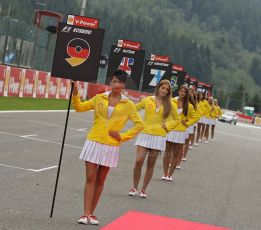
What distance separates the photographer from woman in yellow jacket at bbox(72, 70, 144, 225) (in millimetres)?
8695

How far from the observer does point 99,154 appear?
872 centimetres

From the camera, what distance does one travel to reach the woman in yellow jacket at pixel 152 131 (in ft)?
38.7

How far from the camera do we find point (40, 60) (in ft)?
153

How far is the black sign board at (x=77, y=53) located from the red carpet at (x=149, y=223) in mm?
1684

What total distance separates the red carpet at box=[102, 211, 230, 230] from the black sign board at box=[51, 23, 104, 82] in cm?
168

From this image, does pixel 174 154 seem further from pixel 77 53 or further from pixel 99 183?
pixel 77 53

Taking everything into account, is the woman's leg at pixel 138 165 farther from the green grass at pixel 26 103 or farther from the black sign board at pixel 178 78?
the black sign board at pixel 178 78

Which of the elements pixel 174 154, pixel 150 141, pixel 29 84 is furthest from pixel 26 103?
pixel 150 141

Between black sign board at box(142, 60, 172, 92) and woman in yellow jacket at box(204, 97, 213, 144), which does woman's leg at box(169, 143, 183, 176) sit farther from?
woman in yellow jacket at box(204, 97, 213, 144)

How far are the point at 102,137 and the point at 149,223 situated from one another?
1217mm

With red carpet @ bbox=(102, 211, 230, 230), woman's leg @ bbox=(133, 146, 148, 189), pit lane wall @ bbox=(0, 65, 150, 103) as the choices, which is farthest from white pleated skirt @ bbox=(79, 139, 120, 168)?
pit lane wall @ bbox=(0, 65, 150, 103)

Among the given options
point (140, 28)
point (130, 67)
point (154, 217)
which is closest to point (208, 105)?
point (130, 67)

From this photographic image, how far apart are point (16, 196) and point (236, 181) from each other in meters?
7.50

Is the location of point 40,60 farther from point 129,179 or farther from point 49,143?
point 129,179
